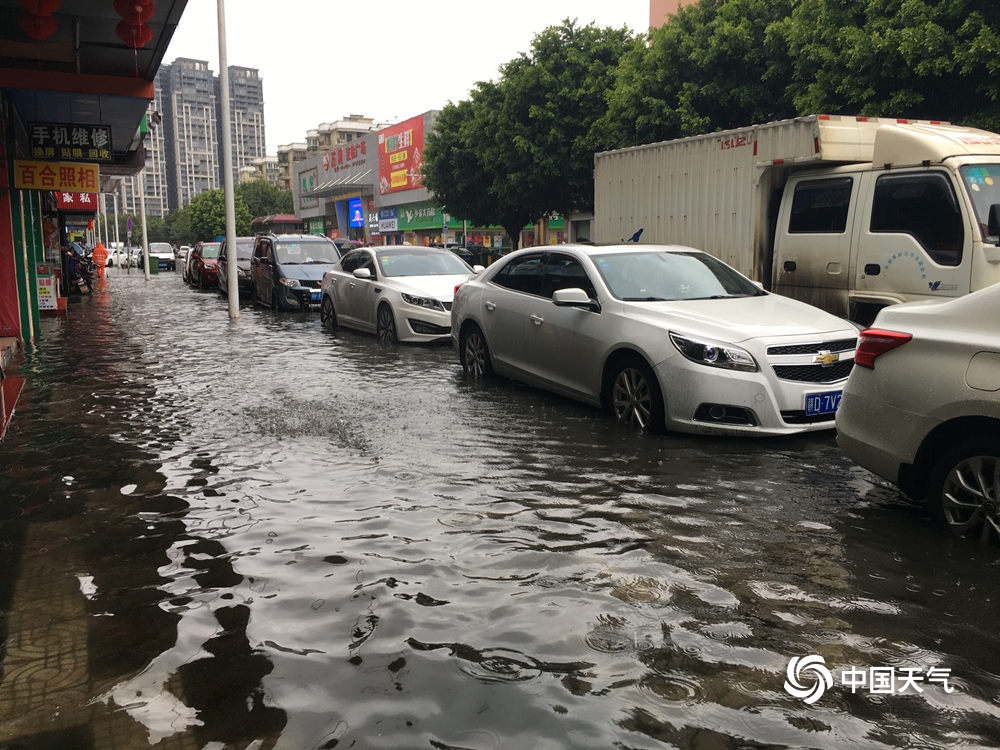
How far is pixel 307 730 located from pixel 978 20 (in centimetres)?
1793

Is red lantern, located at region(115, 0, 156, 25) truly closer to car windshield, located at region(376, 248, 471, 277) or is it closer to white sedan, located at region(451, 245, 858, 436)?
white sedan, located at region(451, 245, 858, 436)

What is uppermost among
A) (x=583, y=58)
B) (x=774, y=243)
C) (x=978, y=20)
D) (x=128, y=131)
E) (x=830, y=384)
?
(x=583, y=58)

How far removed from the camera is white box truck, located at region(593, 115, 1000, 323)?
26.7ft

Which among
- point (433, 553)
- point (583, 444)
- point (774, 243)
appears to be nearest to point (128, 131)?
point (774, 243)

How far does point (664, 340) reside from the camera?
22.2 feet

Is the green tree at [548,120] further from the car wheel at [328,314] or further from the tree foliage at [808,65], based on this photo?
the car wheel at [328,314]

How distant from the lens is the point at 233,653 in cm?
331

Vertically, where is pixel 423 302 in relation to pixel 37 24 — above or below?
below

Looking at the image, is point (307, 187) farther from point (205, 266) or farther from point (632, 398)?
point (632, 398)

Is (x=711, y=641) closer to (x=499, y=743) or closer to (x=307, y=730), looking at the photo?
(x=499, y=743)

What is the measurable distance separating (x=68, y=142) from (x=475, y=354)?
8.14 m

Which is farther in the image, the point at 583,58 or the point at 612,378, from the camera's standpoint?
the point at 583,58

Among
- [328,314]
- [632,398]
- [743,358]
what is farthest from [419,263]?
[743,358]

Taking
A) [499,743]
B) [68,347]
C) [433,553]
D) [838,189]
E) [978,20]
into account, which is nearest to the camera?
[499,743]
